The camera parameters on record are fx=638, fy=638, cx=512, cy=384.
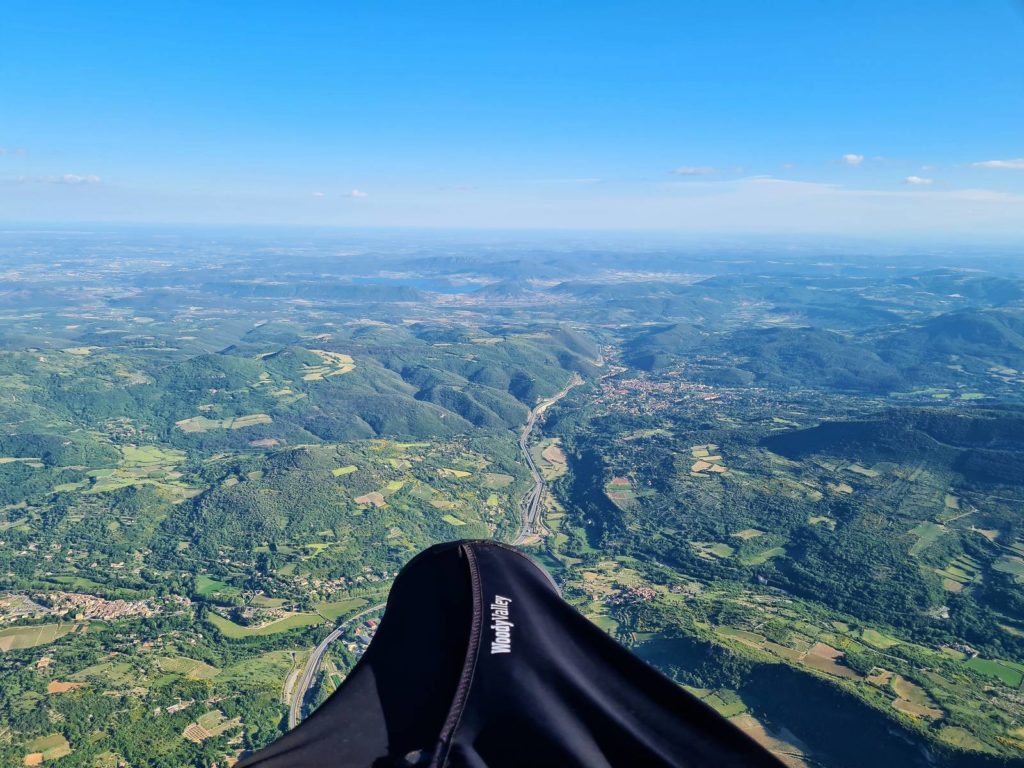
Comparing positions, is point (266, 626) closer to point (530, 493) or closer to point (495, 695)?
point (530, 493)

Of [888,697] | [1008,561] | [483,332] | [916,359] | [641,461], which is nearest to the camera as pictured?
[888,697]

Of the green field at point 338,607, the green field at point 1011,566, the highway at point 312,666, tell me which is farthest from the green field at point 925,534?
the green field at point 338,607

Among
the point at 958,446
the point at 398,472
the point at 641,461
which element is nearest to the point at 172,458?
the point at 398,472

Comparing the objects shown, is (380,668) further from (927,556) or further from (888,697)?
(927,556)

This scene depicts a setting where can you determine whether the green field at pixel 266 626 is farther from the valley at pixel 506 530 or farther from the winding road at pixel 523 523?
the winding road at pixel 523 523

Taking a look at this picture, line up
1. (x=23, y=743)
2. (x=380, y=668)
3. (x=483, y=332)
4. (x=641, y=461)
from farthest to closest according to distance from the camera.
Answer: (x=483, y=332), (x=641, y=461), (x=23, y=743), (x=380, y=668)

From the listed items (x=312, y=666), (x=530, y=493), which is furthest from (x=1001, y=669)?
(x=530, y=493)

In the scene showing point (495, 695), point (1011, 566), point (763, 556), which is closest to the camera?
point (495, 695)
